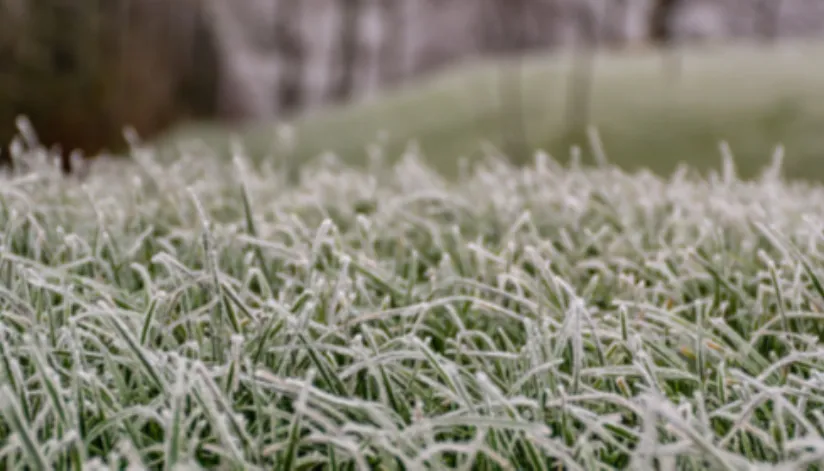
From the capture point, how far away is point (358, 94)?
488 cm

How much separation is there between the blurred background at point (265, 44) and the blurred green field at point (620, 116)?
263 millimetres

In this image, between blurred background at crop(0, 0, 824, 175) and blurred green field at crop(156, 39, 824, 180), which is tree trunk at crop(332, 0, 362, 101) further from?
blurred green field at crop(156, 39, 824, 180)

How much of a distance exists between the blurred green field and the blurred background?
263mm

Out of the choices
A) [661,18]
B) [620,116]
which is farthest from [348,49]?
[620,116]

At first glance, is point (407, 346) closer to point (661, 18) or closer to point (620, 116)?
point (620, 116)

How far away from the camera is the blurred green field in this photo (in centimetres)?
245

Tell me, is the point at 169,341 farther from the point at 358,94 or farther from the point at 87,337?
the point at 358,94

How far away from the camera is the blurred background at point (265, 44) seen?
2.72 metres

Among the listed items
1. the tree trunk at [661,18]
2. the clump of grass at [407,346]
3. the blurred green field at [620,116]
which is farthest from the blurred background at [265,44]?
the clump of grass at [407,346]

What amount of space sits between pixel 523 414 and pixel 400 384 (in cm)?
11

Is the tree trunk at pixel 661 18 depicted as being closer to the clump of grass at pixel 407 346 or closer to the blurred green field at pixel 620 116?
the blurred green field at pixel 620 116

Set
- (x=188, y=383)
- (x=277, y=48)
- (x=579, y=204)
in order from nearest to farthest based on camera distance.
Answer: (x=188, y=383) < (x=579, y=204) < (x=277, y=48)

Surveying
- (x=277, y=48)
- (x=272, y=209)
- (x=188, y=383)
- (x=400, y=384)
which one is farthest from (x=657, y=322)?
(x=277, y=48)

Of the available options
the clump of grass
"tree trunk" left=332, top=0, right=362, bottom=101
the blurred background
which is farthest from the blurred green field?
"tree trunk" left=332, top=0, right=362, bottom=101
